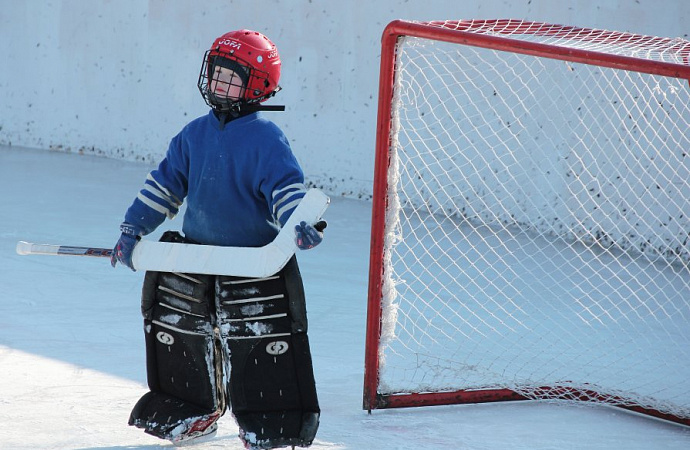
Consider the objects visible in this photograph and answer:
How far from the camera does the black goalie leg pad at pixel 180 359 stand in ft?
7.00

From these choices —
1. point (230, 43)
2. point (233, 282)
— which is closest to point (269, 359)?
point (233, 282)

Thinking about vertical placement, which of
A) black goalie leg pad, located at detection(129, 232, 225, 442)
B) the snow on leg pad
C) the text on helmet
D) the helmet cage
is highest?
the text on helmet

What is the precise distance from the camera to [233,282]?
2096 millimetres

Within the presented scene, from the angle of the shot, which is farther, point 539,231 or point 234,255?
point 539,231

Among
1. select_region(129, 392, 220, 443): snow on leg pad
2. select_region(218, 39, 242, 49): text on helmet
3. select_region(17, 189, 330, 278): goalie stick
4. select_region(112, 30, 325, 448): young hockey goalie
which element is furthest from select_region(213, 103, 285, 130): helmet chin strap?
select_region(129, 392, 220, 443): snow on leg pad

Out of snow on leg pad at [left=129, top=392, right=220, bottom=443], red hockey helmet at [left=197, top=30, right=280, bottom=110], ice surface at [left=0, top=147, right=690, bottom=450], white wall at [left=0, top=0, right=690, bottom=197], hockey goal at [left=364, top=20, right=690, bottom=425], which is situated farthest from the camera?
white wall at [left=0, top=0, right=690, bottom=197]

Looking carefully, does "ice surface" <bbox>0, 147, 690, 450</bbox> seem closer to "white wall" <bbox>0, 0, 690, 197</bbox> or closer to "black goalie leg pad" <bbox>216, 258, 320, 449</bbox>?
"black goalie leg pad" <bbox>216, 258, 320, 449</bbox>

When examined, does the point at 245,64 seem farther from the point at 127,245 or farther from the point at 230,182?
the point at 127,245

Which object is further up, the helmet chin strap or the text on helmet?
the text on helmet

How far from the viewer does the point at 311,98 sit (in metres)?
5.85

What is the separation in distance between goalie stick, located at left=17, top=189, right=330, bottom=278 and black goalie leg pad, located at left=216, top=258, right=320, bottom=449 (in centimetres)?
7

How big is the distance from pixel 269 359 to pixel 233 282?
183mm

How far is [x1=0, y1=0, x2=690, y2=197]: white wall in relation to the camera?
5.66 m

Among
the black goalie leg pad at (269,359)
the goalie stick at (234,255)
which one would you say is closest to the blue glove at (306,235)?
the goalie stick at (234,255)
